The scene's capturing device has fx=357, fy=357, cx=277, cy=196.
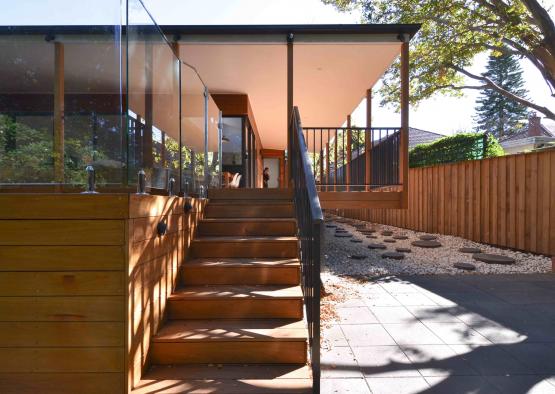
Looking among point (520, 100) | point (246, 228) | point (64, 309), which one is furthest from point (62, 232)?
point (520, 100)

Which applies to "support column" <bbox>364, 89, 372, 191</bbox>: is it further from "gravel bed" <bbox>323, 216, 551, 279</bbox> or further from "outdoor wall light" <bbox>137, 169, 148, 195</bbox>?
"outdoor wall light" <bbox>137, 169, 148, 195</bbox>

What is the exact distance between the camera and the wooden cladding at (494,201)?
5.66m

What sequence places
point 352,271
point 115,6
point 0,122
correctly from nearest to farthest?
point 115,6 → point 0,122 → point 352,271

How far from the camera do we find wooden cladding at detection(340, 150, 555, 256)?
566 cm

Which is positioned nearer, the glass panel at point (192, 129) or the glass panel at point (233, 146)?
the glass panel at point (192, 129)

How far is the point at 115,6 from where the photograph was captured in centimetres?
211

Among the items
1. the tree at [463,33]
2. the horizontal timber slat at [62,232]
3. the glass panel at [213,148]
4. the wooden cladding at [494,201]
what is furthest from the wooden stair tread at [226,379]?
the tree at [463,33]

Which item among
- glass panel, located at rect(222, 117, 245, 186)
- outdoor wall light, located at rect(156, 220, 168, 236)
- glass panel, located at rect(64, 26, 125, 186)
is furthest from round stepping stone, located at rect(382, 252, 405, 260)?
glass panel, located at rect(64, 26, 125, 186)

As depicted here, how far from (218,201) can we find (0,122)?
2.24m

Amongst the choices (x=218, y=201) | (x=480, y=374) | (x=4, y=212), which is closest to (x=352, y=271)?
(x=218, y=201)

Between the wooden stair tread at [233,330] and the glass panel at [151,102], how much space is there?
3.24 feet

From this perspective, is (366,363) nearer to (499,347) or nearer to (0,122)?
(499,347)

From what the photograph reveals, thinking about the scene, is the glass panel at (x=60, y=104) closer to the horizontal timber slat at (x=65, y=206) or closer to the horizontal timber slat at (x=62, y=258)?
the horizontal timber slat at (x=65, y=206)

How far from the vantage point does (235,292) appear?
2.63 metres
